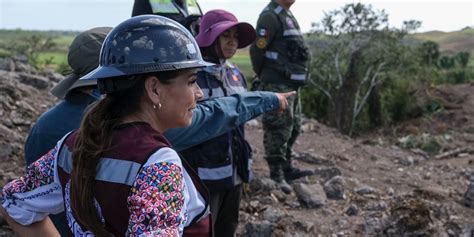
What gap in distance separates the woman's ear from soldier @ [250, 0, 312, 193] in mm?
3777

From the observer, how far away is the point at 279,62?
5344 millimetres

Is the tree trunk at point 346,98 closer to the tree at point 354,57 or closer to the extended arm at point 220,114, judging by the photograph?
the tree at point 354,57

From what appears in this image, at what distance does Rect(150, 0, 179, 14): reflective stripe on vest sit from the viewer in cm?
371

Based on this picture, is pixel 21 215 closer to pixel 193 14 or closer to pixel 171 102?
pixel 171 102

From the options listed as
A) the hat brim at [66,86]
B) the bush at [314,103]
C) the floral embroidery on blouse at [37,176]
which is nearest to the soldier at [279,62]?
the hat brim at [66,86]

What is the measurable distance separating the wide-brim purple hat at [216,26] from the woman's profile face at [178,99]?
5.72 feet

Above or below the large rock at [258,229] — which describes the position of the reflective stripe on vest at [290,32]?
above

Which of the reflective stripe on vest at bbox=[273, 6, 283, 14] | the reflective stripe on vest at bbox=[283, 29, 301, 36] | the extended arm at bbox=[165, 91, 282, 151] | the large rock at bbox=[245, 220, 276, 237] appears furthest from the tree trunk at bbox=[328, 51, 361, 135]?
the extended arm at bbox=[165, 91, 282, 151]

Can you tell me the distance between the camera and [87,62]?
2.31 m

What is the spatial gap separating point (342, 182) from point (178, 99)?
4.42 metres

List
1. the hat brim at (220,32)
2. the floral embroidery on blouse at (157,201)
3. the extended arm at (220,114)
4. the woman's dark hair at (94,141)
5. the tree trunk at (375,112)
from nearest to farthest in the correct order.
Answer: the floral embroidery on blouse at (157,201) → the woman's dark hair at (94,141) → the extended arm at (220,114) → the hat brim at (220,32) → the tree trunk at (375,112)

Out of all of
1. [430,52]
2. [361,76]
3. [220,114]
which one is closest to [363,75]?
[361,76]

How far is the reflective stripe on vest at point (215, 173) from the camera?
318cm

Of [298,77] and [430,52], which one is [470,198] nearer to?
[298,77]
